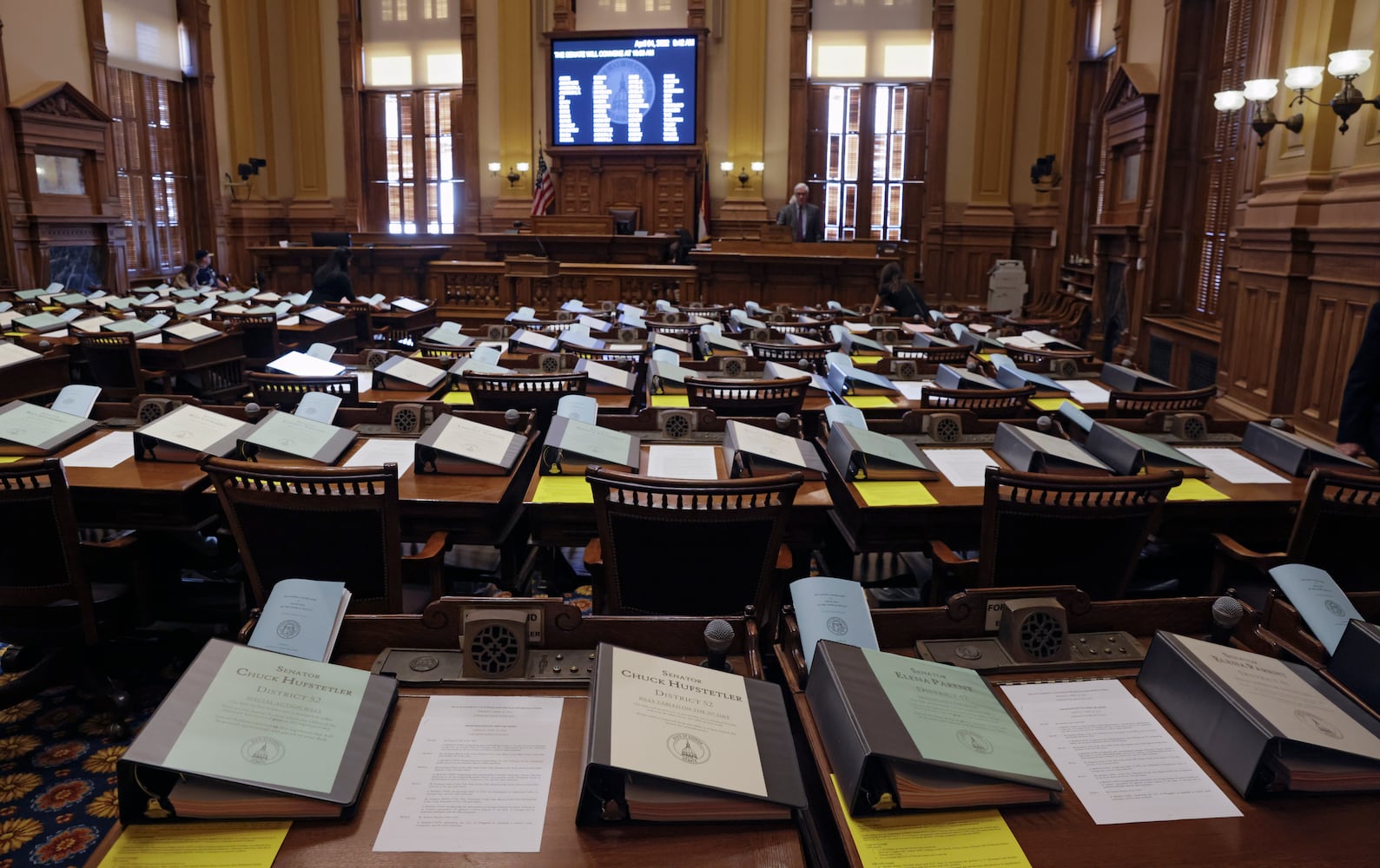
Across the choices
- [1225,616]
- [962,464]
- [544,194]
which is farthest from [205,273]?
[1225,616]

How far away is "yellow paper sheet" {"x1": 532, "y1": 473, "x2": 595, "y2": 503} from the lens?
8.10 feet

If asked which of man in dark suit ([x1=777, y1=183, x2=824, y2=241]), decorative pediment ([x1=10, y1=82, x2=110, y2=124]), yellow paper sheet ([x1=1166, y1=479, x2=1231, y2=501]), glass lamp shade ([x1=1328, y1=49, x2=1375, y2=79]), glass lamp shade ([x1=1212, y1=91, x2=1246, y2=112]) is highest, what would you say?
decorative pediment ([x1=10, y1=82, x2=110, y2=124])

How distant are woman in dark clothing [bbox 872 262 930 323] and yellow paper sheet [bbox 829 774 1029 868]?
624 cm

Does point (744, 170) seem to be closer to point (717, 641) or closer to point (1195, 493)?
point (1195, 493)

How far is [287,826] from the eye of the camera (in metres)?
1.13

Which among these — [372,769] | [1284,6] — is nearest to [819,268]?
[1284,6]

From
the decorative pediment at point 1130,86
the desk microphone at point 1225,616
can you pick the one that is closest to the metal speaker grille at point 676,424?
the desk microphone at point 1225,616

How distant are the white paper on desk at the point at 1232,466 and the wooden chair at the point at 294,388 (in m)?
2.90

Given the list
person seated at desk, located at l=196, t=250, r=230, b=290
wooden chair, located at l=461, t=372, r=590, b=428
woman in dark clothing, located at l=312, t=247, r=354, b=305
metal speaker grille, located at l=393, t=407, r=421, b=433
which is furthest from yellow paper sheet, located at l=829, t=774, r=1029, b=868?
person seated at desk, located at l=196, t=250, r=230, b=290

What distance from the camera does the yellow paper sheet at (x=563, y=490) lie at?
247 centimetres

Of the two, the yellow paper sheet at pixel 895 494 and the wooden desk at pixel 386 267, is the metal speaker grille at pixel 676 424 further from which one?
the wooden desk at pixel 386 267

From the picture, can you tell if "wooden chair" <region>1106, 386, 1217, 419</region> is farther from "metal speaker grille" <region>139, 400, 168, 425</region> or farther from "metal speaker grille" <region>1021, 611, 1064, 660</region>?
"metal speaker grille" <region>139, 400, 168, 425</region>

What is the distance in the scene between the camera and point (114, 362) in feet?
17.6

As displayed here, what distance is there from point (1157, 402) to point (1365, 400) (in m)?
0.68
